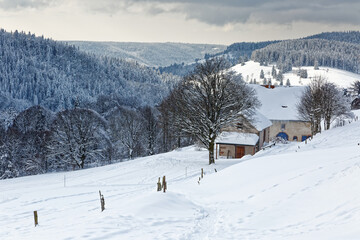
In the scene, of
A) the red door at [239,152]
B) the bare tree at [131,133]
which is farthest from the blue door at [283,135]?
the bare tree at [131,133]

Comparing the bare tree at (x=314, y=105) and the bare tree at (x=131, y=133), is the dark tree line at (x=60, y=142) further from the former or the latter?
the bare tree at (x=314, y=105)

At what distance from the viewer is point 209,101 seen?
29.7 m

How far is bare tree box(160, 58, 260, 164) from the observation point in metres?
29.7

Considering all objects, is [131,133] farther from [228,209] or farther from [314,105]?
[228,209]

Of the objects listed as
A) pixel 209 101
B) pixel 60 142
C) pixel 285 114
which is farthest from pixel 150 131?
pixel 209 101

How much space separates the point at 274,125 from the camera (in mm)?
59969

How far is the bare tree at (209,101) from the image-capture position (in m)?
29.7

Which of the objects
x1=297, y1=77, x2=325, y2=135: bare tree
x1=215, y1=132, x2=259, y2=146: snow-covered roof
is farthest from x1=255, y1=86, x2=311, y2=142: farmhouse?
x1=215, y1=132, x2=259, y2=146: snow-covered roof

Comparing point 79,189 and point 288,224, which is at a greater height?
point 288,224

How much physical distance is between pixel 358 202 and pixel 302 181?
3.89m

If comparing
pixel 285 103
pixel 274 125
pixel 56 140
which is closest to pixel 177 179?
pixel 56 140

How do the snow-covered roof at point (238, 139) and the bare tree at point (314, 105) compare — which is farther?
the bare tree at point (314, 105)

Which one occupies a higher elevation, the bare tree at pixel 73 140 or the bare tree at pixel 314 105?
the bare tree at pixel 314 105

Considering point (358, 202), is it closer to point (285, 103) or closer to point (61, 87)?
point (285, 103)
